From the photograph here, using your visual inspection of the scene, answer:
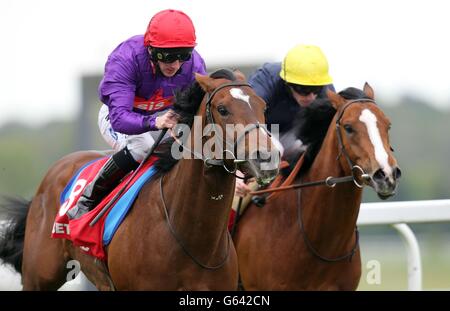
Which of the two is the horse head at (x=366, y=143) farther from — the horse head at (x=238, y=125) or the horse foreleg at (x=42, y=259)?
the horse foreleg at (x=42, y=259)

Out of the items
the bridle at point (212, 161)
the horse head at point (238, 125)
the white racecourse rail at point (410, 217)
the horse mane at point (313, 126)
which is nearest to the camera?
the horse head at point (238, 125)

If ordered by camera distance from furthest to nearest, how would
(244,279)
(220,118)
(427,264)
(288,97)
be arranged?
(427,264)
(288,97)
(244,279)
(220,118)

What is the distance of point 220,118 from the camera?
4730mm

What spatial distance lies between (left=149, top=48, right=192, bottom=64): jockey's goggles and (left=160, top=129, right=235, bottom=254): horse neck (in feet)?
1.77

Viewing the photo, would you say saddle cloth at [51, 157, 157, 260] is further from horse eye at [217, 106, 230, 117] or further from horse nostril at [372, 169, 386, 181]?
horse nostril at [372, 169, 386, 181]

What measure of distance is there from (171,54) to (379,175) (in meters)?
1.32

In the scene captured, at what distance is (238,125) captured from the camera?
15.1ft

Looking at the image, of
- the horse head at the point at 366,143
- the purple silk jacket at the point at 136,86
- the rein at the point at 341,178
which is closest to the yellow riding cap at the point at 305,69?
the horse head at the point at 366,143

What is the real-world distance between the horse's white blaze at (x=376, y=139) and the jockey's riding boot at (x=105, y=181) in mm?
1342

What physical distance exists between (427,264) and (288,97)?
35.0ft

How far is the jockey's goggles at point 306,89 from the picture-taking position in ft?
20.8

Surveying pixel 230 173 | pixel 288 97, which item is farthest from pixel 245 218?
pixel 230 173

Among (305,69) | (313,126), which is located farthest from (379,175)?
(305,69)
